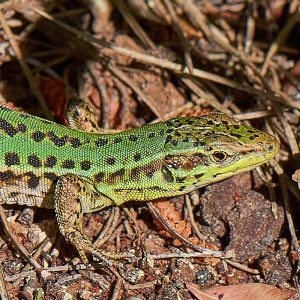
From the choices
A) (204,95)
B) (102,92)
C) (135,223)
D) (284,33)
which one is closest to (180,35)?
(204,95)

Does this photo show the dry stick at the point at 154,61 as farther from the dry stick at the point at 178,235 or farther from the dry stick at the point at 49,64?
the dry stick at the point at 178,235

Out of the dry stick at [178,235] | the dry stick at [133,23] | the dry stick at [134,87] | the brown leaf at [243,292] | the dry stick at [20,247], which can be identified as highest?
the dry stick at [133,23]

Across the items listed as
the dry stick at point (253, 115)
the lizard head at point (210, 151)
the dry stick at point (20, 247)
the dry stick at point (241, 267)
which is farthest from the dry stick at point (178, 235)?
the dry stick at point (253, 115)

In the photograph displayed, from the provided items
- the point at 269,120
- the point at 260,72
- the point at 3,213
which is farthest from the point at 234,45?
the point at 3,213

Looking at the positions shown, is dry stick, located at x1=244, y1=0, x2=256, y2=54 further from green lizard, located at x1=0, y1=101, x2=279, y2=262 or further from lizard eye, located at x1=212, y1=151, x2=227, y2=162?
lizard eye, located at x1=212, y1=151, x2=227, y2=162

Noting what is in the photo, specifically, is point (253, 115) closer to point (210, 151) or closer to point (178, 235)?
point (210, 151)

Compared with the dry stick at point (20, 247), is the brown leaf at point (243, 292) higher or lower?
lower

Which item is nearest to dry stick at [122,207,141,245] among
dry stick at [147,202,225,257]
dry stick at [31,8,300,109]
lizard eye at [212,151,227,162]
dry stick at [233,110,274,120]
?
dry stick at [147,202,225,257]

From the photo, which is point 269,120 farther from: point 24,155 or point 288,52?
point 24,155
